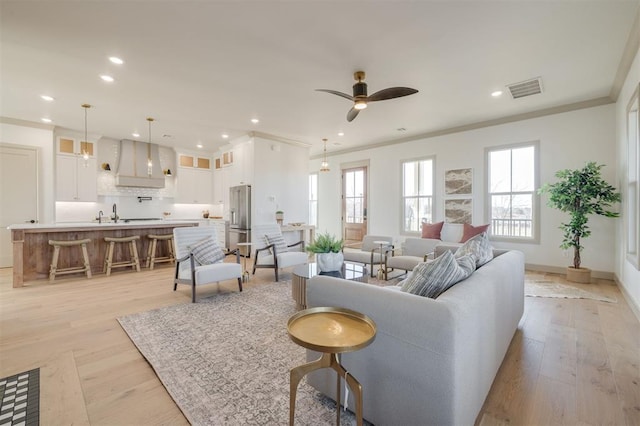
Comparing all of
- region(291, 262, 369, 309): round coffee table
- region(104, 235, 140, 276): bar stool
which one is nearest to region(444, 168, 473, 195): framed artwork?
region(291, 262, 369, 309): round coffee table

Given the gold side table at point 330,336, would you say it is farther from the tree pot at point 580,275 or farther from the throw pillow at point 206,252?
the tree pot at point 580,275

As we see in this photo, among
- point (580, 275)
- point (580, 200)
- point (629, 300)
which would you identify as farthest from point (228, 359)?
point (580, 200)

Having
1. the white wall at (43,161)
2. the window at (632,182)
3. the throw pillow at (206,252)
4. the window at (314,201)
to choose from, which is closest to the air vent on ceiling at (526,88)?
the window at (632,182)

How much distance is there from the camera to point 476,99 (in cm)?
451

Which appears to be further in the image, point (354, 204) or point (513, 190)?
point (354, 204)

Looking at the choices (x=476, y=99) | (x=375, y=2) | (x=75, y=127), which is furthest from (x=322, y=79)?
(x=75, y=127)

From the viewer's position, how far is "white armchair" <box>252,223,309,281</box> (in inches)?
181

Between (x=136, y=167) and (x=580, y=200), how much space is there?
9269mm

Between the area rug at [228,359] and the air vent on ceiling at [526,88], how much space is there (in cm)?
441

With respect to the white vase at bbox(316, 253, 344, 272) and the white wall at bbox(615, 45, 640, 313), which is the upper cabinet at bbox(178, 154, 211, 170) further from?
the white wall at bbox(615, 45, 640, 313)

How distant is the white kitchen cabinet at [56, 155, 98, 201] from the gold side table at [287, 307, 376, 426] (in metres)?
6.98

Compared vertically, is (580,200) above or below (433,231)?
above

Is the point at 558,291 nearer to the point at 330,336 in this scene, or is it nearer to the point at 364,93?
the point at 364,93

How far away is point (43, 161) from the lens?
5832 millimetres
